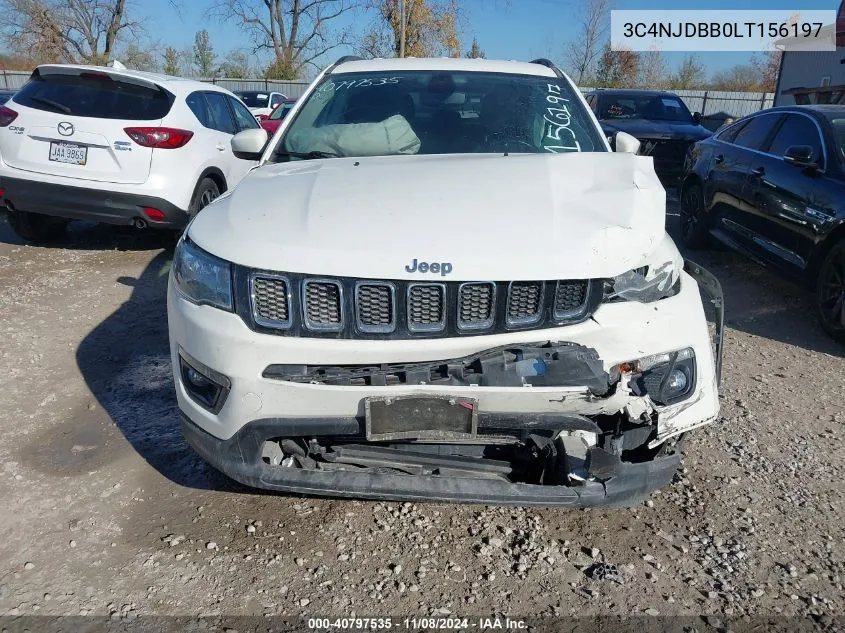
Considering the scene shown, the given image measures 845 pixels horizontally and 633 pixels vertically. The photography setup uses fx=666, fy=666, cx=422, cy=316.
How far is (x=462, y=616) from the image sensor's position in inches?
86.8

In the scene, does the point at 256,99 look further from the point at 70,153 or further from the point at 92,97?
the point at 70,153

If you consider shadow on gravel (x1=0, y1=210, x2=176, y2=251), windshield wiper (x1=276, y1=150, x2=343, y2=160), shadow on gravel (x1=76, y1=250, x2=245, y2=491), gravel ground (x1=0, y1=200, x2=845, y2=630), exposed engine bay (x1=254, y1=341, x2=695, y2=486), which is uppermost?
windshield wiper (x1=276, y1=150, x2=343, y2=160)

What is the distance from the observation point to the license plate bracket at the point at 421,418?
6.95 ft

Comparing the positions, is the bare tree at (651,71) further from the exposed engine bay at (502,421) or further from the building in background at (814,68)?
the exposed engine bay at (502,421)

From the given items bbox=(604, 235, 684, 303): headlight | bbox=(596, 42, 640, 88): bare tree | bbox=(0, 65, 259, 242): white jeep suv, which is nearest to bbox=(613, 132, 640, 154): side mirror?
bbox=(604, 235, 684, 303): headlight

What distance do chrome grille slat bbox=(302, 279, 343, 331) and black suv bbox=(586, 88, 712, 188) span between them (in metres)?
8.57

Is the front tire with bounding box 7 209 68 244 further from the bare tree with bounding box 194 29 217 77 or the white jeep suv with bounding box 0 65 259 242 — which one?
the bare tree with bounding box 194 29 217 77

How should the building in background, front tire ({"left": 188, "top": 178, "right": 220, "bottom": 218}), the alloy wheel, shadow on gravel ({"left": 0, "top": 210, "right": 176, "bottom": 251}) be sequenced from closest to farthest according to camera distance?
the alloy wheel
front tire ({"left": 188, "top": 178, "right": 220, "bottom": 218})
shadow on gravel ({"left": 0, "top": 210, "right": 176, "bottom": 251})
the building in background

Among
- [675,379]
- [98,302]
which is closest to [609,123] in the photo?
[98,302]

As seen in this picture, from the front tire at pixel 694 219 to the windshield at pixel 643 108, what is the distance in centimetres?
453

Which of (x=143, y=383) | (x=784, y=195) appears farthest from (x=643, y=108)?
(x=143, y=383)

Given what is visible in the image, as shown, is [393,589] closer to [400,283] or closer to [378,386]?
[378,386]

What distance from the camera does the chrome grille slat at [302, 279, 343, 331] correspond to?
2148 millimetres

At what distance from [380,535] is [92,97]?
5167 millimetres
